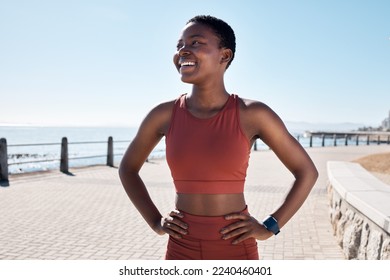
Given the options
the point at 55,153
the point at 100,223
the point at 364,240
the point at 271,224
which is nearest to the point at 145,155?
the point at 271,224

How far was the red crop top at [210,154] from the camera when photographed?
5.54 feet

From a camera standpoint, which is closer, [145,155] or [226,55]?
[226,55]

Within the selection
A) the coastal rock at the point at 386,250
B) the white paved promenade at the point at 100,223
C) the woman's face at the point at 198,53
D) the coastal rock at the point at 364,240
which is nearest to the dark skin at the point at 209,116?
the woman's face at the point at 198,53

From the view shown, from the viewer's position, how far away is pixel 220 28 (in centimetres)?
185

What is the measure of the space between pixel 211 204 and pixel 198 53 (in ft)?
2.16

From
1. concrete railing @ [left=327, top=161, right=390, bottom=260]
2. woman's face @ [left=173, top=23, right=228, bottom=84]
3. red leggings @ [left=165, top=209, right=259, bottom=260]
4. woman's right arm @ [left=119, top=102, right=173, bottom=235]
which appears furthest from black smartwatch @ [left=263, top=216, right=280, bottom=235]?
concrete railing @ [left=327, top=161, right=390, bottom=260]

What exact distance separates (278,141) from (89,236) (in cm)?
467

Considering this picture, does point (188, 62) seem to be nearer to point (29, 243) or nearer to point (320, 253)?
point (320, 253)

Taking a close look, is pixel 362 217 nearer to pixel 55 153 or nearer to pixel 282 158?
pixel 282 158

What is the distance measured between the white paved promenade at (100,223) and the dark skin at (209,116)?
3.34m

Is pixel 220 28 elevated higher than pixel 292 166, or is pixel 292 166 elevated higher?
pixel 220 28

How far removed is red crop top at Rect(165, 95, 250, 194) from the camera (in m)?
1.69

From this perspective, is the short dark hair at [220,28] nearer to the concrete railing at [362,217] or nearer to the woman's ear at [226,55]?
the woman's ear at [226,55]
